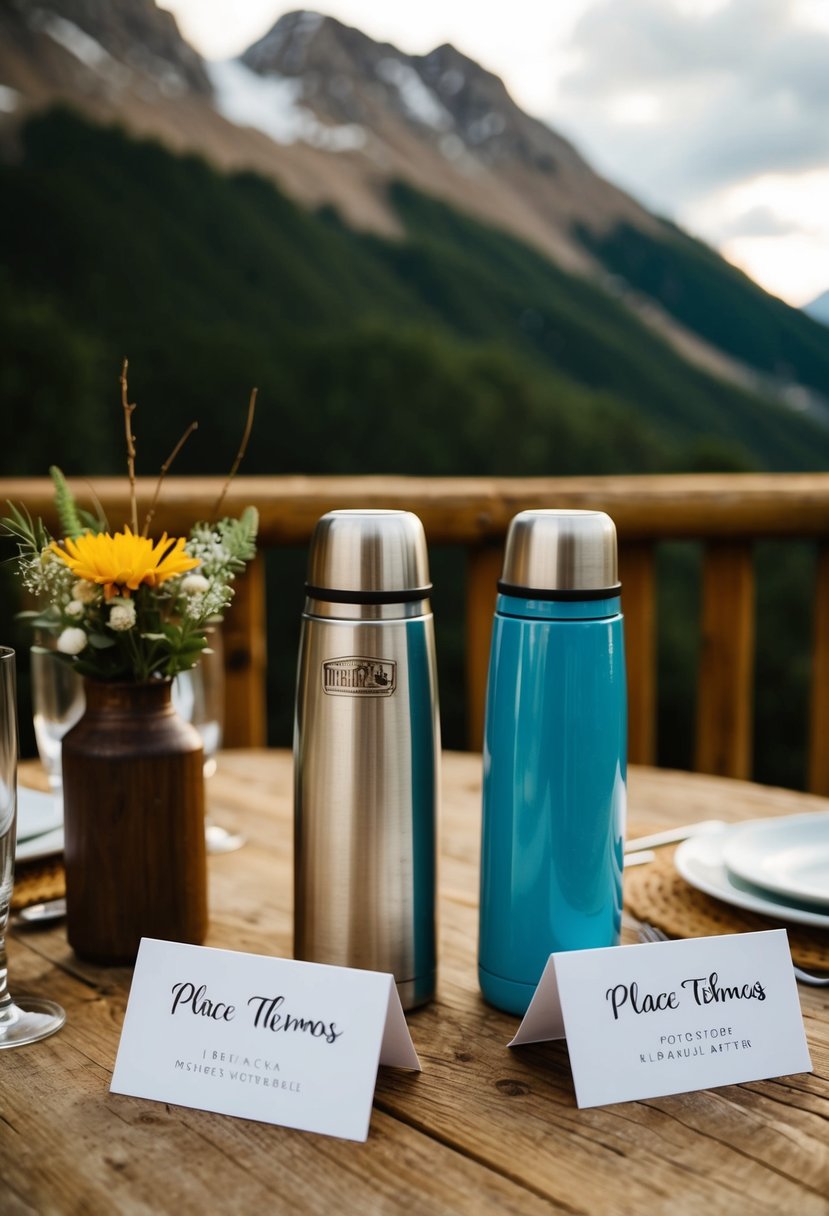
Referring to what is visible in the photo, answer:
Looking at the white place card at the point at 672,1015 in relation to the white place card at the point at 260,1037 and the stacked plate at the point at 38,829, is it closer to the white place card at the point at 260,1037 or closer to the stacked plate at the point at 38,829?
the white place card at the point at 260,1037

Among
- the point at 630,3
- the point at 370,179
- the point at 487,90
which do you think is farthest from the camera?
the point at 370,179

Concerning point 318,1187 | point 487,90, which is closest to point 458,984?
point 318,1187

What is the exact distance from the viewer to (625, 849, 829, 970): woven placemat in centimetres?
72

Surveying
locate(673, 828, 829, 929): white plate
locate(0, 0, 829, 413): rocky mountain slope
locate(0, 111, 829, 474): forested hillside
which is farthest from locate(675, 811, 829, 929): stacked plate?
locate(0, 0, 829, 413): rocky mountain slope

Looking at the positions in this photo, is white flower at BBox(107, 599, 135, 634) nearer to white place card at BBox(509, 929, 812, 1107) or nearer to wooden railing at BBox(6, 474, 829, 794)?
white place card at BBox(509, 929, 812, 1107)

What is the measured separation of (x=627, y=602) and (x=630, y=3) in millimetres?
8868

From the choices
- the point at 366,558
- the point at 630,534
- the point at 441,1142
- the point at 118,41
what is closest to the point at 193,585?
the point at 366,558

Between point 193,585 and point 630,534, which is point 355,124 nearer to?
point 630,534

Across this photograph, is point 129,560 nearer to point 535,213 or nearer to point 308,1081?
point 308,1081

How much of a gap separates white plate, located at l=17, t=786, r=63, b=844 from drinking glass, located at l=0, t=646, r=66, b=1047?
8.8 inches

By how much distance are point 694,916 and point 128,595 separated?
0.45 m

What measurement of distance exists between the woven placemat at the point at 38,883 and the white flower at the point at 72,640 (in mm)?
207

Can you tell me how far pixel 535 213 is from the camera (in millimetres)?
13758

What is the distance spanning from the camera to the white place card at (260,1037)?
0.53 m
